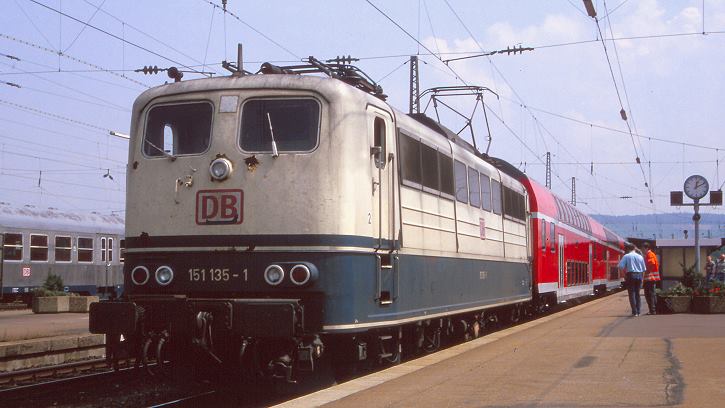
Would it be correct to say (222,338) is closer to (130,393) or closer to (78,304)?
(130,393)

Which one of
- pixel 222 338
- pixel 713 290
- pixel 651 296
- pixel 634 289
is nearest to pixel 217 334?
pixel 222 338

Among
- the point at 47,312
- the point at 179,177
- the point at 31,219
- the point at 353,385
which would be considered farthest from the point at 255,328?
the point at 31,219

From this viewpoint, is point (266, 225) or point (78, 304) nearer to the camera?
point (266, 225)

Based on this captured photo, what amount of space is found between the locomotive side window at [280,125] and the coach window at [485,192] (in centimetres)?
610

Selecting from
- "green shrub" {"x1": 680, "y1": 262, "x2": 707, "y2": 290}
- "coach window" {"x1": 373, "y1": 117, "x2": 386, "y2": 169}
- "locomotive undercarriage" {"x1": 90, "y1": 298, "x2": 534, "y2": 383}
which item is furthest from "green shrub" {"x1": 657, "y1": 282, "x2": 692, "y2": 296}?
"locomotive undercarriage" {"x1": 90, "y1": 298, "x2": 534, "y2": 383}

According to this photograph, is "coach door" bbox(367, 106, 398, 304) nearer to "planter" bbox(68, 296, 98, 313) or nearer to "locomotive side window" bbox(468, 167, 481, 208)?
"locomotive side window" bbox(468, 167, 481, 208)

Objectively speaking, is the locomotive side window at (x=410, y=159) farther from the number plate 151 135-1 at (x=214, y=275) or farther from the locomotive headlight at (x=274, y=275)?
the number plate 151 135-1 at (x=214, y=275)

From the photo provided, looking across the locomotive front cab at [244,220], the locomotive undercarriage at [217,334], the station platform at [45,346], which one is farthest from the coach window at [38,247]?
the locomotive undercarriage at [217,334]

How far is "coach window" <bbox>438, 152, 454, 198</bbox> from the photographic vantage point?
1236cm

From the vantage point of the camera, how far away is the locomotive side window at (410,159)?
421 inches

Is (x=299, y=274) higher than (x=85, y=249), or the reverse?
(x=85, y=249)

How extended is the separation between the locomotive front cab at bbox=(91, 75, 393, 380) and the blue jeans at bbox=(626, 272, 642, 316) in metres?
10.1

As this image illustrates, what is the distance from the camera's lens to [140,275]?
376 inches

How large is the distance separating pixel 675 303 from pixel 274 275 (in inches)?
477
